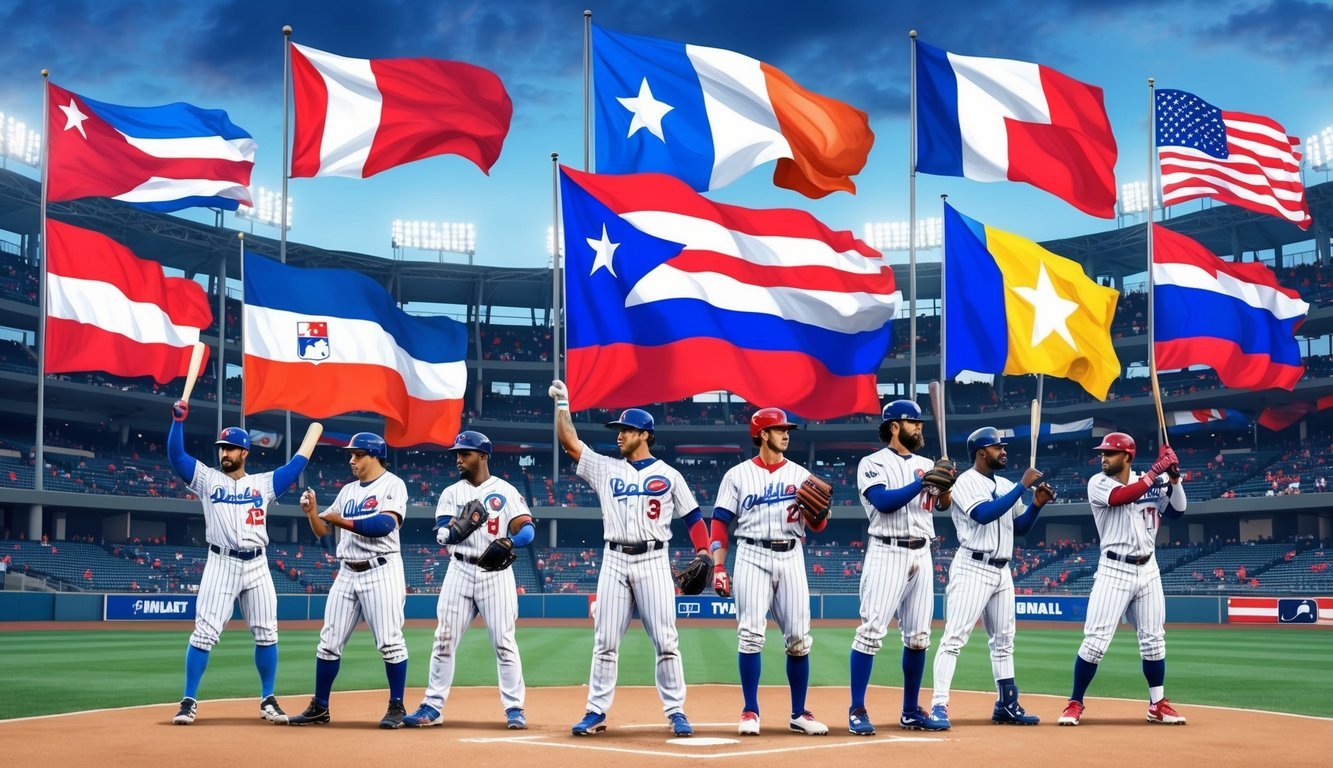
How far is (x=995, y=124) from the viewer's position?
1700cm

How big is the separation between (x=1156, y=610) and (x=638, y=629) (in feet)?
88.5

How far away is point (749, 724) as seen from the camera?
1017 cm

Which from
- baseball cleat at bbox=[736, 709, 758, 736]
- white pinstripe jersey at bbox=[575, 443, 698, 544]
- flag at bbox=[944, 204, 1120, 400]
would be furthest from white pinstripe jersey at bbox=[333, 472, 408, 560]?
flag at bbox=[944, 204, 1120, 400]

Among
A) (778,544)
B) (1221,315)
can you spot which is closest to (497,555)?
(778,544)

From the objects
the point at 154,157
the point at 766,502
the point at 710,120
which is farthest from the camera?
the point at 154,157

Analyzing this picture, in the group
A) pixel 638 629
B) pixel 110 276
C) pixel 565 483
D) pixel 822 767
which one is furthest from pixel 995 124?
pixel 565 483

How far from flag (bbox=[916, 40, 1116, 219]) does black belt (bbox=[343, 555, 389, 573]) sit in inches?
374

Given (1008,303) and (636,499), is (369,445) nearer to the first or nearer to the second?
(636,499)

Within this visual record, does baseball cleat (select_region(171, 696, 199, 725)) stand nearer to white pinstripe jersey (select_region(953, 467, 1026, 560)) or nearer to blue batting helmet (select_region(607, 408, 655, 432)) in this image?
blue batting helmet (select_region(607, 408, 655, 432))

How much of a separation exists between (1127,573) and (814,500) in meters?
3.50

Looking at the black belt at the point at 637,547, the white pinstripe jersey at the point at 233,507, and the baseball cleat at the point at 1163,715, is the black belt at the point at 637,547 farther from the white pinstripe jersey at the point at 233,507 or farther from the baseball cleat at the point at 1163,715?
the baseball cleat at the point at 1163,715

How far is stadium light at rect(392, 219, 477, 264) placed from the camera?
2598 inches

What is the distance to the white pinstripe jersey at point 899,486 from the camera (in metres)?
10.5

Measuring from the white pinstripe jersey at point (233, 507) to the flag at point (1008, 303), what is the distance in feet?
29.0
